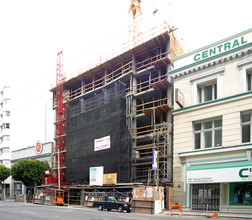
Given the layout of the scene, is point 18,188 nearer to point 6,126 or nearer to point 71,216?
point 6,126

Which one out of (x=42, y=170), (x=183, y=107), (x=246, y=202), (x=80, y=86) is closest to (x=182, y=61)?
(x=183, y=107)

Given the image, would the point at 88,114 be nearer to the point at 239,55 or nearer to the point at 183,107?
the point at 183,107

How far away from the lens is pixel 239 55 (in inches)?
992

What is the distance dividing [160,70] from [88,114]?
453 inches

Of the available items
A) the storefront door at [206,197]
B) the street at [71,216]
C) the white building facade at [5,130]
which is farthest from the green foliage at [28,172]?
the storefront door at [206,197]

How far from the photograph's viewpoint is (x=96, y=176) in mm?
37750

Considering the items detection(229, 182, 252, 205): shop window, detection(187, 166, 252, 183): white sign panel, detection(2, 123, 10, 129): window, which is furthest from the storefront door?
detection(2, 123, 10, 129): window

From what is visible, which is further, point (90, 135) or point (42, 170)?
point (42, 170)

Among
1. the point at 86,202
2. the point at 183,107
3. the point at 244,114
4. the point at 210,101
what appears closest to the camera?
the point at 244,114

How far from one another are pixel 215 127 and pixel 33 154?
41.7m

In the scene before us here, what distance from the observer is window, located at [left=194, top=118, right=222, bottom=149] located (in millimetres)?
25797

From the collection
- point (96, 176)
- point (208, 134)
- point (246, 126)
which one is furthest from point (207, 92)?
point (96, 176)

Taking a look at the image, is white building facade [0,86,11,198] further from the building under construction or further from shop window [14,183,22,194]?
the building under construction

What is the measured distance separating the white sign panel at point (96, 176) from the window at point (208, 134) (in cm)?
1425
